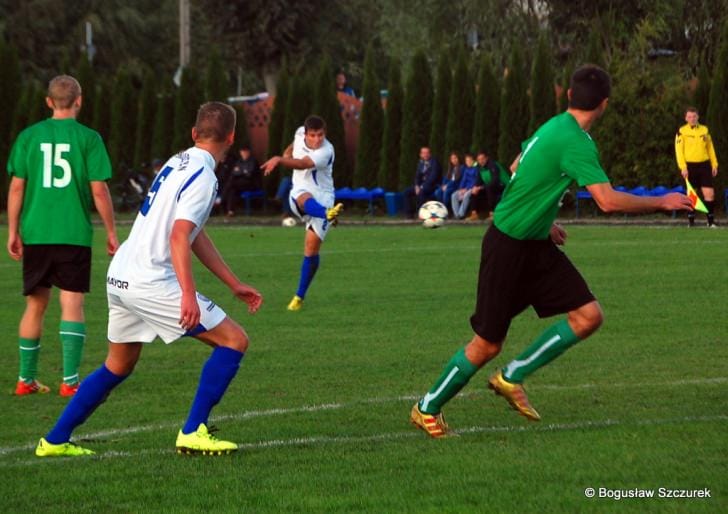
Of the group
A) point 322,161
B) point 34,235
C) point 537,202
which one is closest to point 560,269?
point 537,202

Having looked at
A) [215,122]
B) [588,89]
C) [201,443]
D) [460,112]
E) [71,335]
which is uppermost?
[588,89]

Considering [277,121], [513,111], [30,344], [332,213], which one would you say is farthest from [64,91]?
[277,121]

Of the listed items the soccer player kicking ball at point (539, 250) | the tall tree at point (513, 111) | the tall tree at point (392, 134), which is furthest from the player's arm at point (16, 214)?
the tall tree at point (392, 134)

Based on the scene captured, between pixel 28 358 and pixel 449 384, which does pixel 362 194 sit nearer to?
pixel 28 358

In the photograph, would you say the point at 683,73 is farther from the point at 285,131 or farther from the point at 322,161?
the point at 322,161

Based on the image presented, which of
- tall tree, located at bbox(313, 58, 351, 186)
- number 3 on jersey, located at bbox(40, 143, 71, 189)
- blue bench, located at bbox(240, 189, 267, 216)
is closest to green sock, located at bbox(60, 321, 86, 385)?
number 3 on jersey, located at bbox(40, 143, 71, 189)

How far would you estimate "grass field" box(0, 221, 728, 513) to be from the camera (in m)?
6.65

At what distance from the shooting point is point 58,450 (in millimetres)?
7695

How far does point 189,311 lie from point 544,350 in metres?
2.14

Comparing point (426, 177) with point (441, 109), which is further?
point (441, 109)

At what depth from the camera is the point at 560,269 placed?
823 centimetres

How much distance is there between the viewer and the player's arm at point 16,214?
9.99 meters

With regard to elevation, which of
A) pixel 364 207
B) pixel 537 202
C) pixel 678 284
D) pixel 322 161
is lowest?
pixel 364 207

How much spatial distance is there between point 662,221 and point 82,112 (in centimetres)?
1721
